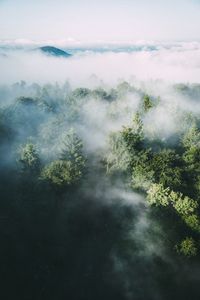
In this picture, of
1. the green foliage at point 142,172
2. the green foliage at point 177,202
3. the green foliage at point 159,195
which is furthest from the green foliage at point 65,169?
the green foliage at point 177,202

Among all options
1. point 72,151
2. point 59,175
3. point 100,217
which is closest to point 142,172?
point 100,217

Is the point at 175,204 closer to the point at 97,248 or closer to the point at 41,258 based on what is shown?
the point at 97,248

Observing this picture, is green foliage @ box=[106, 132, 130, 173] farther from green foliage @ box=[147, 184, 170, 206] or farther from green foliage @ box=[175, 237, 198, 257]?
green foliage @ box=[175, 237, 198, 257]

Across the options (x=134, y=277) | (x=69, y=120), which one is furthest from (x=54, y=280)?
(x=69, y=120)

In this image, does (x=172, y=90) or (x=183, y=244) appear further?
(x=172, y=90)

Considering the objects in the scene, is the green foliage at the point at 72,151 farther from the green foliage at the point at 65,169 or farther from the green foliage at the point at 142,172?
the green foliage at the point at 142,172

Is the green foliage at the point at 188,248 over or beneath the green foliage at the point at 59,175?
beneath
